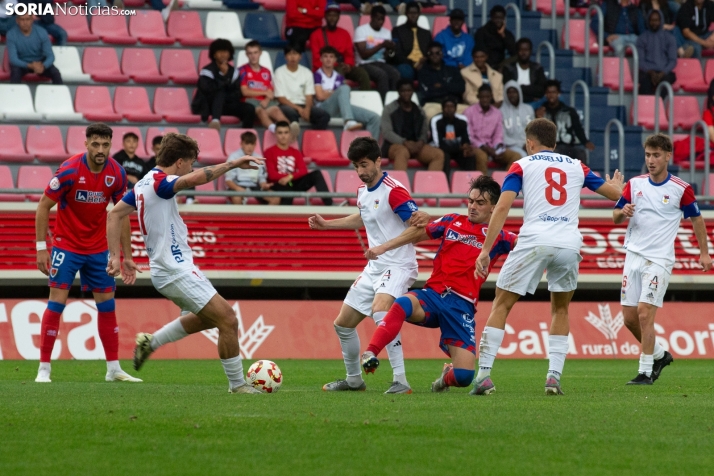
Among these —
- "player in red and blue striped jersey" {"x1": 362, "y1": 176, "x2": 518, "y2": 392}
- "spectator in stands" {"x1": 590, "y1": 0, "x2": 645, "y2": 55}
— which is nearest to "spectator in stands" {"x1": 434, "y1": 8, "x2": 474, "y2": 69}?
"spectator in stands" {"x1": 590, "y1": 0, "x2": 645, "y2": 55}

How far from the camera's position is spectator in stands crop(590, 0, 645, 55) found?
2239cm

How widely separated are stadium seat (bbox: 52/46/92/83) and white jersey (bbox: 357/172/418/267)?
10.9m

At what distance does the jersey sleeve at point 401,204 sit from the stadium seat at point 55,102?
1010 cm

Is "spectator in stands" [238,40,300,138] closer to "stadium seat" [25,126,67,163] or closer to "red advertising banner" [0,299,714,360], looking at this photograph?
"stadium seat" [25,126,67,163]

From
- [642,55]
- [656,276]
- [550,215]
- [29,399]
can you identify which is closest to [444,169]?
[642,55]

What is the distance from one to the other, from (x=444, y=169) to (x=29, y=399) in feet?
37.2

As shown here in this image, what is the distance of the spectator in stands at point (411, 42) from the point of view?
789 inches

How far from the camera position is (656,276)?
1062cm

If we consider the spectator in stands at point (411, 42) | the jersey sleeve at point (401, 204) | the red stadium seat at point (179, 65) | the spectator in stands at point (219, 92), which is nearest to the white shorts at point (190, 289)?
the jersey sleeve at point (401, 204)

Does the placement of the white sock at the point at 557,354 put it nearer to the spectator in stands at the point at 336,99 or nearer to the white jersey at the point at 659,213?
the white jersey at the point at 659,213

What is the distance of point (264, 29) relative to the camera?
20359 millimetres

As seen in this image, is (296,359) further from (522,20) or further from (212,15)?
(522,20)

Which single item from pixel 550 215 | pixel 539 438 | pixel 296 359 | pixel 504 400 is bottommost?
pixel 296 359

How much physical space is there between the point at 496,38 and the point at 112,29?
7.29m
